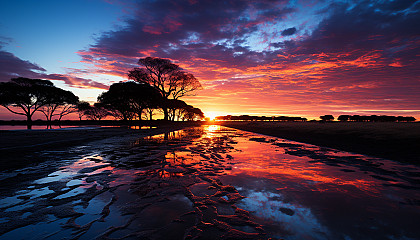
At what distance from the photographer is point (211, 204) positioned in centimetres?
335

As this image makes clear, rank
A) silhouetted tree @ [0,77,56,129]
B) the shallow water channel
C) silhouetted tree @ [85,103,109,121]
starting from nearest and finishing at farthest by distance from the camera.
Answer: the shallow water channel, silhouetted tree @ [0,77,56,129], silhouetted tree @ [85,103,109,121]

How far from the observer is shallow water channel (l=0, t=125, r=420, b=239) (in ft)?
8.02

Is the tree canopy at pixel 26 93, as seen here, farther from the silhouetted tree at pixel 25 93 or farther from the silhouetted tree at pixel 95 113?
the silhouetted tree at pixel 95 113

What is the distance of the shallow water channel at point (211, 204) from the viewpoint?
2.44 meters

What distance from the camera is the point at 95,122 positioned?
7531 cm

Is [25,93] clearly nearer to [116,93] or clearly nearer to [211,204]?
[116,93]

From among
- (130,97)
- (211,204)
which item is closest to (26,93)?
(130,97)

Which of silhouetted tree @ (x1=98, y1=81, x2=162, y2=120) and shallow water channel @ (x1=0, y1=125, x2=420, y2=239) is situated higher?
silhouetted tree @ (x1=98, y1=81, x2=162, y2=120)

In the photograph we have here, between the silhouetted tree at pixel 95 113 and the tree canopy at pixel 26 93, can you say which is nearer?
the tree canopy at pixel 26 93

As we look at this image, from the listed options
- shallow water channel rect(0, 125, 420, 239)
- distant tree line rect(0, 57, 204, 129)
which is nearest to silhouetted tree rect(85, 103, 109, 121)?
distant tree line rect(0, 57, 204, 129)

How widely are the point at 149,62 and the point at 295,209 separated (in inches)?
1530

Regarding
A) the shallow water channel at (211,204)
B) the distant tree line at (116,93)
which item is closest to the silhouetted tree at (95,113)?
the distant tree line at (116,93)

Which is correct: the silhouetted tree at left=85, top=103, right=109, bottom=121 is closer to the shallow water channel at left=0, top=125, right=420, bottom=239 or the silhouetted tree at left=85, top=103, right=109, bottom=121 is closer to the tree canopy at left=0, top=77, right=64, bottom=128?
the tree canopy at left=0, top=77, right=64, bottom=128

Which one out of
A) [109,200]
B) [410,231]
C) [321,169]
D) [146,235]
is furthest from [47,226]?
[321,169]
